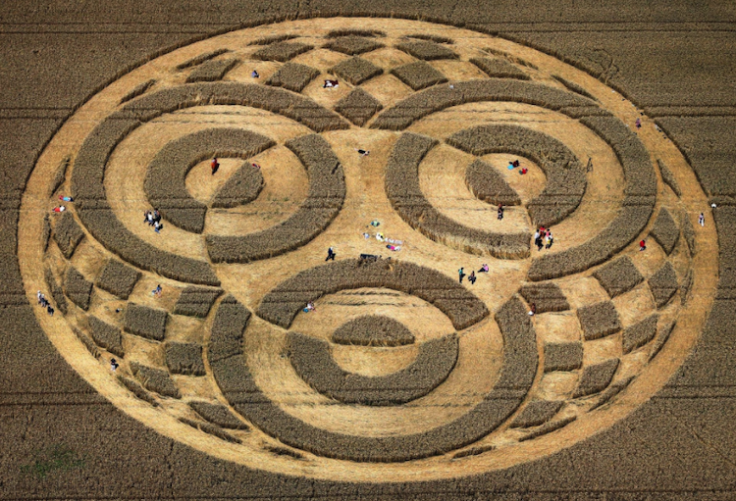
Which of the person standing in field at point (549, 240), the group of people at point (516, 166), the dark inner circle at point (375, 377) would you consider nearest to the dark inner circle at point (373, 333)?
the dark inner circle at point (375, 377)

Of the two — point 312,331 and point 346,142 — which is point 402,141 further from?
point 312,331

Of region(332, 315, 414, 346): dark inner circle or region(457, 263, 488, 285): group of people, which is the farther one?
region(457, 263, 488, 285): group of people

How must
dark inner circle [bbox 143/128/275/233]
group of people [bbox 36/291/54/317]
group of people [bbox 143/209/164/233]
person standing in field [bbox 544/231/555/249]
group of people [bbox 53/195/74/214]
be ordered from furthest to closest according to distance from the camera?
group of people [bbox 53/195/74/214] < dark inner circle [bbox 143/128/275/233] < group of people [bbox 143/209/164/233] < person standing in field [bbox 544/231/555/249] < group of people [bbox 36/291/54/317]

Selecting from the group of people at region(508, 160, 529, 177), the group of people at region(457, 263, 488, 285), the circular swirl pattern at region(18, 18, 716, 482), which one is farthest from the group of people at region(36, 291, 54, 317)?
the group of people at region(508, 160, 529, 177)

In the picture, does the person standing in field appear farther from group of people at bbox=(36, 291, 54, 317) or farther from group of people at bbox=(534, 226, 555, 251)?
group of people at bbox=(36, 291, 54, 317)

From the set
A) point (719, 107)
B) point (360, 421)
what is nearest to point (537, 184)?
point (719, 107)

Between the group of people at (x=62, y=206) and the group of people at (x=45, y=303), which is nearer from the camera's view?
the group of people at (x=45, y=303)

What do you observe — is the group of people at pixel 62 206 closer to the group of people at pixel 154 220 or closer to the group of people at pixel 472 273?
the group of people at pixel 154 220
